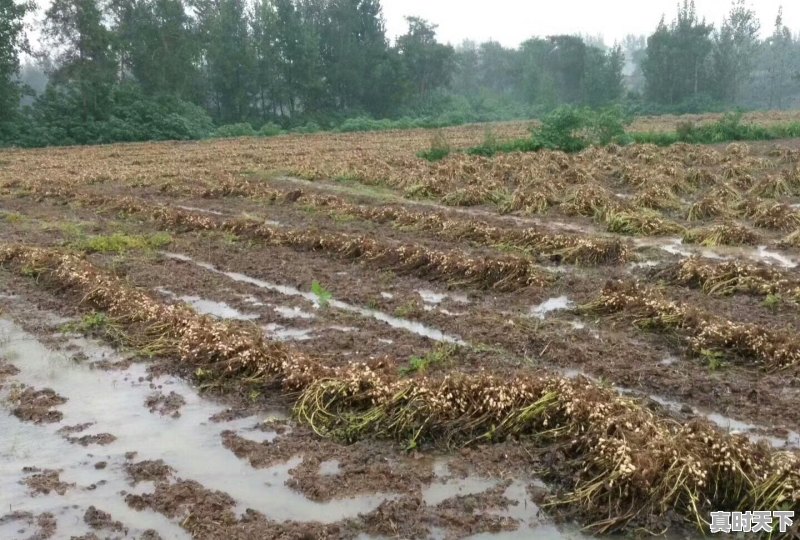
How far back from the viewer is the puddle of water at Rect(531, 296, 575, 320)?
27.7ft

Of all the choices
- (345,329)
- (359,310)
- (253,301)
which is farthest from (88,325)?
(359,310)

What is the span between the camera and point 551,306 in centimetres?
867

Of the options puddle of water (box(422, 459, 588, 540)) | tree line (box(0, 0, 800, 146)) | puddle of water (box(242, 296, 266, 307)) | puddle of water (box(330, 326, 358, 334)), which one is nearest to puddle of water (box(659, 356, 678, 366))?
puddle of water (box(422, 459, 588, 540))

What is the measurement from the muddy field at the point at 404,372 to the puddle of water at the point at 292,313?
222 millimetres

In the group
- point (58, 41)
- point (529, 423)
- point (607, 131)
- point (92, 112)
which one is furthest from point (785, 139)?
point (58, 41)

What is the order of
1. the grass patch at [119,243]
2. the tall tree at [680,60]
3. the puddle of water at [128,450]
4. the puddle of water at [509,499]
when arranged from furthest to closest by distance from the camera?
the tall tree at [680,60] < the grass patch at [119,243] < the puddle of water at [128,450] < the puddle of water at [509,499]

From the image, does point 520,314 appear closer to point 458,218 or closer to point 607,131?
point 458,218

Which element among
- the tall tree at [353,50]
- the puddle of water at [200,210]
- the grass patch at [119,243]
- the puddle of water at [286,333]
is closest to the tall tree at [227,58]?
the tall tree at [353,50]

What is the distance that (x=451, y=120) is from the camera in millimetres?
52375

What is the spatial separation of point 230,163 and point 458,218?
43.3 ft

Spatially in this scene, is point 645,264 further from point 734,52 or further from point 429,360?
point 734,52

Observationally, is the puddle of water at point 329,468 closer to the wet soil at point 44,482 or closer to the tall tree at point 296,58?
the wet soil at point 44,482

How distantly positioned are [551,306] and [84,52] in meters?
40.4

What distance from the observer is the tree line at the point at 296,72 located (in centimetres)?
4006
